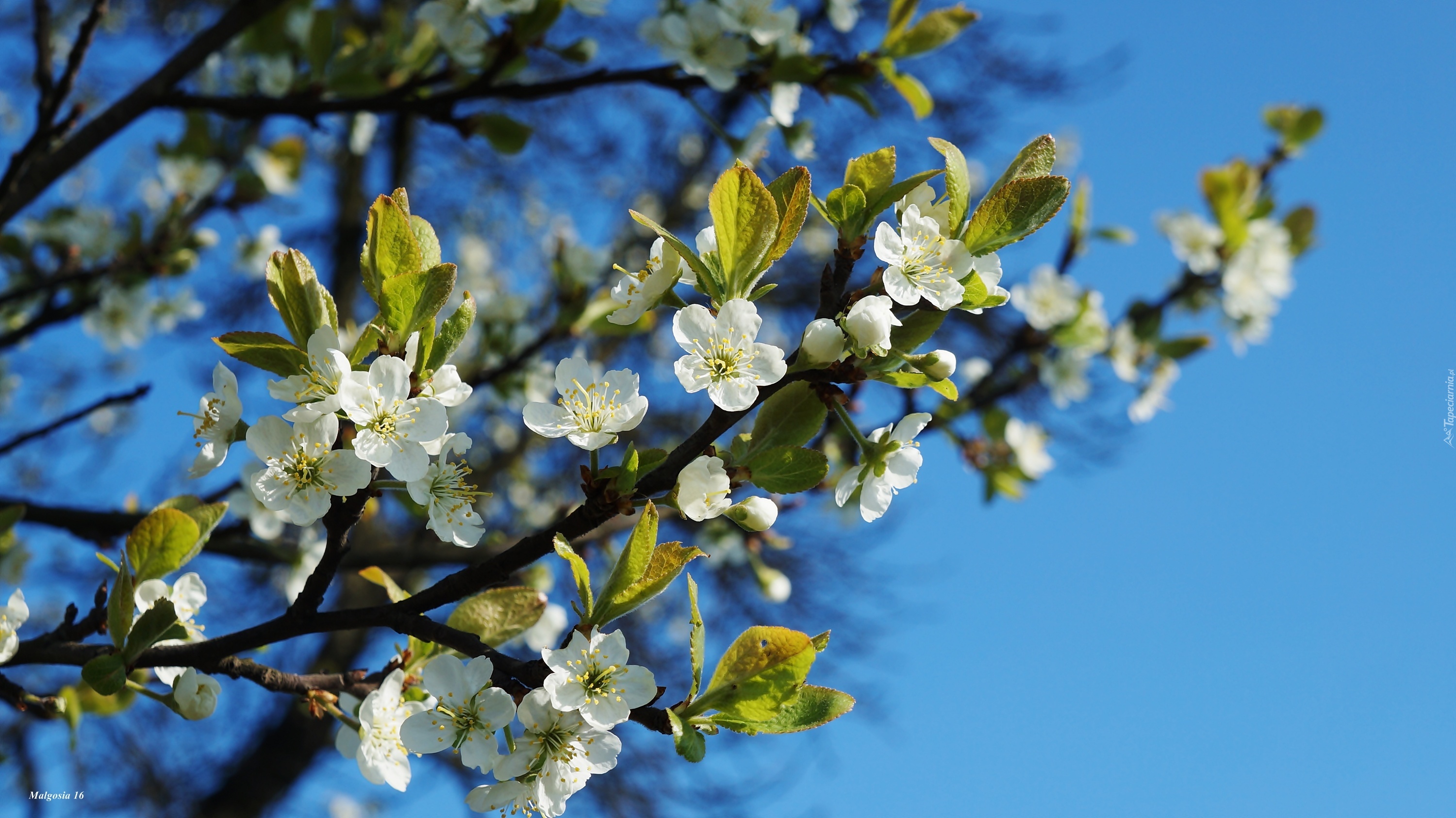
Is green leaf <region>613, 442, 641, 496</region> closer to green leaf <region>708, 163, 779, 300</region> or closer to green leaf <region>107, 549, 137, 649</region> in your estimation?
green leaf <region>708, 163, 779, 300</region>

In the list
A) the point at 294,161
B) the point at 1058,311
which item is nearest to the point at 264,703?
the point at 294,161

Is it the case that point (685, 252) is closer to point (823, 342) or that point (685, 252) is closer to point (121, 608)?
point (823, 342)

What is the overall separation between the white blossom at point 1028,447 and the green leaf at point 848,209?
192 centimetres

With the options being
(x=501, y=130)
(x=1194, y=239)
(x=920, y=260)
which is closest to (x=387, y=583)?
(x=920, y=260)

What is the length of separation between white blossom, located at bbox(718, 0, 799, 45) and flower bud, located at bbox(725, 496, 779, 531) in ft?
4.70

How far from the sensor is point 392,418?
3.54 ft

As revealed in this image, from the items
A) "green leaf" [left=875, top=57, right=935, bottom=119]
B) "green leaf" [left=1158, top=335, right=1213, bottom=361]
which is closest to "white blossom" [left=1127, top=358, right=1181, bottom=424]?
"green leaf" [left=1158, top=335, right=1213, bottom=361]

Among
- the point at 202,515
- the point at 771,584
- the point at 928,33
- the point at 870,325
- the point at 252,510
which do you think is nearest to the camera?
the point at 870,325

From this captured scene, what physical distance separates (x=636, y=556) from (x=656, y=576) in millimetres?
41

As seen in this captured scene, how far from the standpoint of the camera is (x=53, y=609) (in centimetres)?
529

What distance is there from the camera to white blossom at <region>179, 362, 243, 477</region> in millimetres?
1188

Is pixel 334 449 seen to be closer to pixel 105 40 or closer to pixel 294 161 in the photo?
pixel 294 161

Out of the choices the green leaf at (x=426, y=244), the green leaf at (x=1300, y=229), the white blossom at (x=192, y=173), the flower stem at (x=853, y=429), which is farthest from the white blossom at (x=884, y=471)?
the green leaf at (x=1300, y=229)

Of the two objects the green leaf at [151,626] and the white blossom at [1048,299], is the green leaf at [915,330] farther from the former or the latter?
the white blossom at [1048,299]
